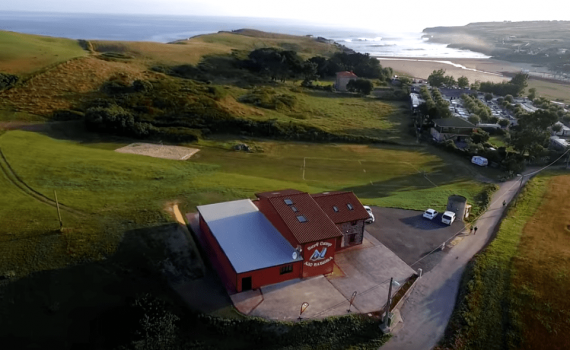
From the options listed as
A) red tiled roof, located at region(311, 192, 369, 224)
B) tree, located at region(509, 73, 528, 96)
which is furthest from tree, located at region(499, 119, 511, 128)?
red tiled roof, located at region(311, 192, 369, 224)

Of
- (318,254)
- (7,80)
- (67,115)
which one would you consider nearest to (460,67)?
(67,115)

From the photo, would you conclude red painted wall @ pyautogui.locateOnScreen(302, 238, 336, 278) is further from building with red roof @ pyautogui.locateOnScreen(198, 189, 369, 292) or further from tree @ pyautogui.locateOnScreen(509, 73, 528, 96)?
tree @ pyautogui.locateOnScreen(509, 73, 528, 96)

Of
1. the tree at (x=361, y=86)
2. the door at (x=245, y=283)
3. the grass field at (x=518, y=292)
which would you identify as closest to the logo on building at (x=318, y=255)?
the door at (x=245, y=283)

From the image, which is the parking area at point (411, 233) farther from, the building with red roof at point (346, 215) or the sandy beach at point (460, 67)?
the sandy beach at point (460, 67)

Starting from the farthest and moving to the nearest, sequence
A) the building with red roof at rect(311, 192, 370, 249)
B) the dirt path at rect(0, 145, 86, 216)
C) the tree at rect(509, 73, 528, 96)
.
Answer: the tree at rect(509, 73, 528, 96), the dirt path at rect(0, 145, 86, 216), the building with red roof at rect(311, 192, 370, 249)

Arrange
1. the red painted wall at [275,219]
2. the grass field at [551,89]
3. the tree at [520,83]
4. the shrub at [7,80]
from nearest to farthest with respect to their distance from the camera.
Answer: the red painted wall at [275,219], the shrub at [7,80], the tree at [520,83], the grass field at [551,89]

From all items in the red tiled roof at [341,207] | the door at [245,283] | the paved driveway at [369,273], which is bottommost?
the paved driveway at [369,273]

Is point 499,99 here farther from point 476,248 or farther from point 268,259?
point 268,259
